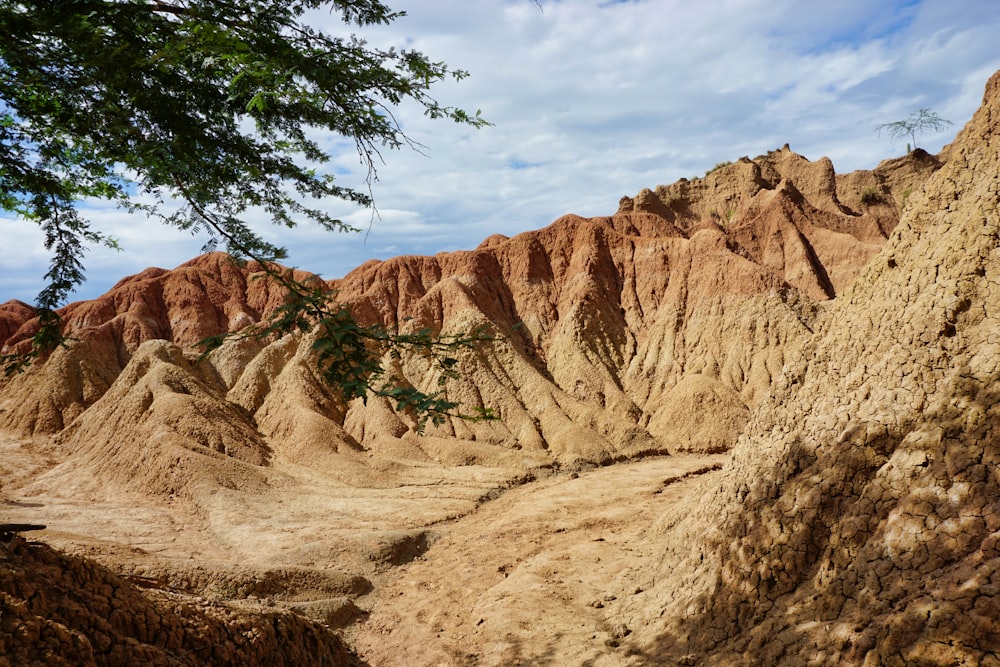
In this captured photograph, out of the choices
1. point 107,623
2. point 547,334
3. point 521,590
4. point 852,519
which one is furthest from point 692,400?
point 107,623

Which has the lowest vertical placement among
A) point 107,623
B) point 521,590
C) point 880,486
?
point 521,590

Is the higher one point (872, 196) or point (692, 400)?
point (872, 196)

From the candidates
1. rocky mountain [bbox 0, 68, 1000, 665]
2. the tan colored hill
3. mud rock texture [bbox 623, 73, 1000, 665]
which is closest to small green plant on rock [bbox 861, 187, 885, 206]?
rocky mountain [bbox 0, 68, 1000, 665]

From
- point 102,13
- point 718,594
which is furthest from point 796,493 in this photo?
point 102,13

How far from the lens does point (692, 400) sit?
32.3m

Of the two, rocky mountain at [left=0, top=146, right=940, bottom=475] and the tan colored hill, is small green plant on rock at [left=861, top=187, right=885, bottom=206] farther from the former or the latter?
the tan colored hill

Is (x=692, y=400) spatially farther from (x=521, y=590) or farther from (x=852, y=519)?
(x=852, y=519)

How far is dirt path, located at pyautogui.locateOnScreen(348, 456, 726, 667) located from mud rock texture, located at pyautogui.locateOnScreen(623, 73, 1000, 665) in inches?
37.2

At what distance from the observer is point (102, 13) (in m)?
4.03

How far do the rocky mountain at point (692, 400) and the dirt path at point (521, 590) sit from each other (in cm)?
24

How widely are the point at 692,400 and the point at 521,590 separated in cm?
2370

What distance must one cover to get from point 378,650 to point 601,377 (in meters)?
29.0

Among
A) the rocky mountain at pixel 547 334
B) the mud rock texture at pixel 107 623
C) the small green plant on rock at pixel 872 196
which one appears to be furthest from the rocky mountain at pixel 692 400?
the mud rock texture at pixel 107 623

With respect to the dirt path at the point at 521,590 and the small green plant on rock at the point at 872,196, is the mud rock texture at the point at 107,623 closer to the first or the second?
the dirt path at the point at 521,590
